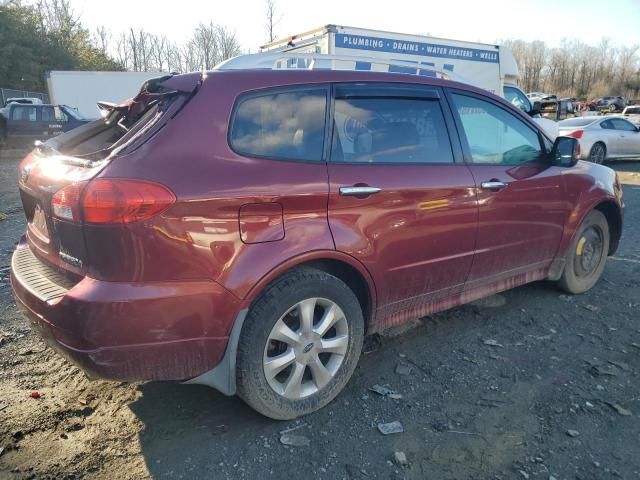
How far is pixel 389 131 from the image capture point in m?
3.10

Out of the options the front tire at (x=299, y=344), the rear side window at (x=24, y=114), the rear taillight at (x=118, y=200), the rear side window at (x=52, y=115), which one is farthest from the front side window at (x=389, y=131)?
the rear side window at (x=24, y=114)

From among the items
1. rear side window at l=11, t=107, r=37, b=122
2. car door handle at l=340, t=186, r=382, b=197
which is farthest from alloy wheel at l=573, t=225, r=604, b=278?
rear side window at l=11, t=107, r=37, b=122

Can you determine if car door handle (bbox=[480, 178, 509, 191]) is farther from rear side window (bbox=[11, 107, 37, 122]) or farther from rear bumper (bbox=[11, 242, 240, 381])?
rear side window (bbox=[11, 107, 37, 122])

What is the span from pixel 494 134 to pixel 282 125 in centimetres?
184

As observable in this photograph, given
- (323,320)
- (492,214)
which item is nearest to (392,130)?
(492,214)

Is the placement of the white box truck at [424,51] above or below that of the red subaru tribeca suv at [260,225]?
above

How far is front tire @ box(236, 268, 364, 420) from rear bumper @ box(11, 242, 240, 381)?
0.55ft

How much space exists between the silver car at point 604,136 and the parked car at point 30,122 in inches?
621

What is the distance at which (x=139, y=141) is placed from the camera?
233cm

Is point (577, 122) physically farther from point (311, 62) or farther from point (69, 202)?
point (69, 202)

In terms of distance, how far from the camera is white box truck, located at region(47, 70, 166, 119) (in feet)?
76.8

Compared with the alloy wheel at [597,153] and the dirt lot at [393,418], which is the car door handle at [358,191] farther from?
the alloy wheel at [597,153]

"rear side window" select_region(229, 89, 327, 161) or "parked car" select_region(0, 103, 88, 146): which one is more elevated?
"rear side window" select_region(229, 89, 327, 161)

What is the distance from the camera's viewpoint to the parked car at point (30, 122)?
58.1ft
